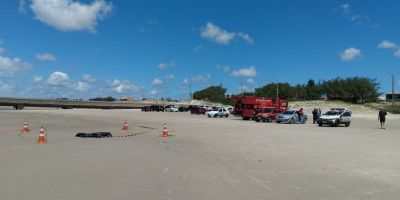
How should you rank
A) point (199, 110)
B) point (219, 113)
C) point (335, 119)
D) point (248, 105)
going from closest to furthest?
point (335, 119) < point (248, 105) < point (219, 113) < point (199, 110)

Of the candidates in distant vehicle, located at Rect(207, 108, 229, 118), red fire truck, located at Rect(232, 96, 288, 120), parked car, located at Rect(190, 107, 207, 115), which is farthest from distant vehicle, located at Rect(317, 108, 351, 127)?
parked car, located at Rect(190, 107, 207, 115)

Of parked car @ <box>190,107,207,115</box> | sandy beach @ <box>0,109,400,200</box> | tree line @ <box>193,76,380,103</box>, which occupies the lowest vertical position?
sandy beach @ <box>0,109,400,200</box>

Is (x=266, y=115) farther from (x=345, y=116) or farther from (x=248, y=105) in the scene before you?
(x=345, y=116)

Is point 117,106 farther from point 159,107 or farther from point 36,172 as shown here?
point 36,172

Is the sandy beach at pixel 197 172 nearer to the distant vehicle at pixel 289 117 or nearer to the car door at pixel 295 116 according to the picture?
the distant vehicle at pixel 289 117

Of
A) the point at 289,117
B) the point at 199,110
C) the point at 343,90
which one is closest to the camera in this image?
the point at 289,117

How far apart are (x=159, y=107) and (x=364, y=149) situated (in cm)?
8763

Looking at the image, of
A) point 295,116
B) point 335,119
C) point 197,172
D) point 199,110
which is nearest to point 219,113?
point 199,110

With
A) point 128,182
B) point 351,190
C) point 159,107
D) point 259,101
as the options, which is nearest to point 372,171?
point 351,190

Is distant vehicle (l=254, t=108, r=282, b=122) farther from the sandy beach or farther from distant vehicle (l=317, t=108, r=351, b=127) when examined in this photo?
the sandy beach

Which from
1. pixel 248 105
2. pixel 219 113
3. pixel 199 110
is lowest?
pixel 219 113

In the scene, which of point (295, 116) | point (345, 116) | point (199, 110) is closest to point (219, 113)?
point (199, 110)

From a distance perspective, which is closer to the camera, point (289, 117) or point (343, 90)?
point (289, 117)

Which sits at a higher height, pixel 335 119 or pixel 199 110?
pixel 199 110
